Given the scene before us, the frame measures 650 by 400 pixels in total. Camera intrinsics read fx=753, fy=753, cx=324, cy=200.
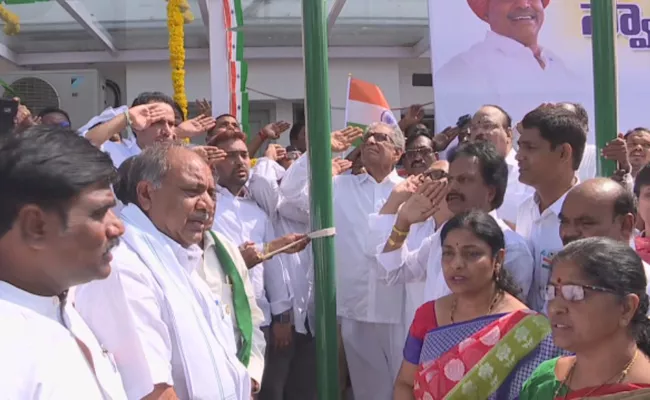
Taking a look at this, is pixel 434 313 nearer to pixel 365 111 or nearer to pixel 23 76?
pixel 365 111

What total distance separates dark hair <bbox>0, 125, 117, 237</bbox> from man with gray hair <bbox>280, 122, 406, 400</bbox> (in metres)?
2.46

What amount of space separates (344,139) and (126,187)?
1.57 meters

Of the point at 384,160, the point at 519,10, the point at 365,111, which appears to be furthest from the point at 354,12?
the point at 384,160

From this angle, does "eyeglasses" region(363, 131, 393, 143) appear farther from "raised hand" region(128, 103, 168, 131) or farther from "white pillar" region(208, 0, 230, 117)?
"white pillar" region(208, 0, 230, 117)

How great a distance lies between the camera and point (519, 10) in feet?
18.2

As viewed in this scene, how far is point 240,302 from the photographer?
8.66 ft

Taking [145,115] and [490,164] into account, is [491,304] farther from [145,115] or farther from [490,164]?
[145,115]

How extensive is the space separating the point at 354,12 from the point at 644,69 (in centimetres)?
417

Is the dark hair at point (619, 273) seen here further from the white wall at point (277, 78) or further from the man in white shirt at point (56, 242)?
the white wall at point (277, 78)

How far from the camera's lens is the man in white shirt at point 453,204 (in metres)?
2.96

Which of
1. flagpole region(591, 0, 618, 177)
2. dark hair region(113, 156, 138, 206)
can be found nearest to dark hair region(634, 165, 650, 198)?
flagpole region(591, 0, 618, 177)

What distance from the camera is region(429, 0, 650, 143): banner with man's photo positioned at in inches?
212

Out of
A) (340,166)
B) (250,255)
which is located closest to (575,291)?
(250,255)

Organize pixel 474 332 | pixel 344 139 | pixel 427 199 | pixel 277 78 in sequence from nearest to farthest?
1. pixel 474 332
2. pixel 427 199
3. pixel 344 139
4. pixel 277 78
